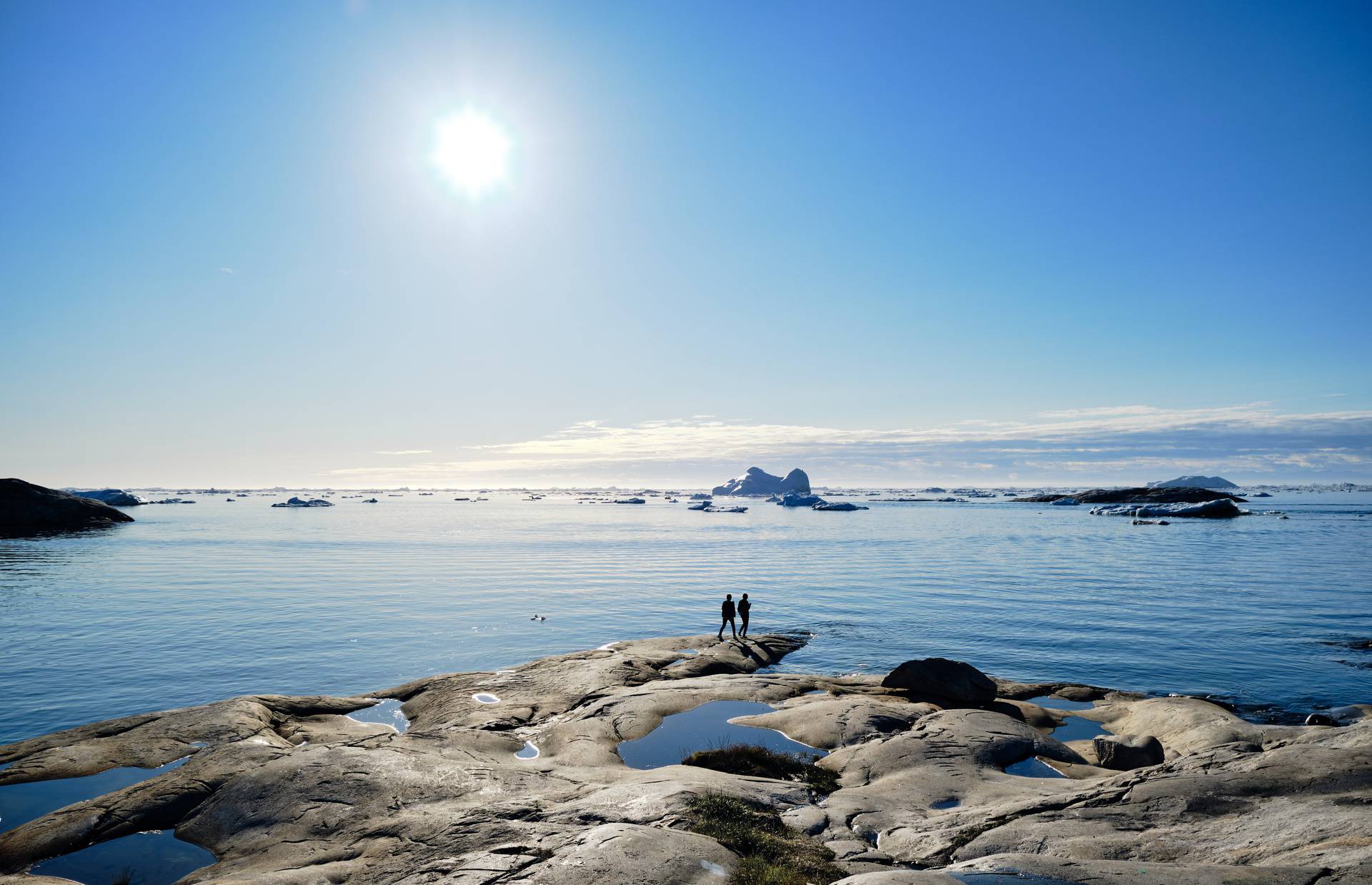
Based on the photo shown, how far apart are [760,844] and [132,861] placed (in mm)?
11340

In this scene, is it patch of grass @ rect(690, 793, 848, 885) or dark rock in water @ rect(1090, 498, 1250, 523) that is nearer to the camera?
patch of grass @ rect(690, 793, 848, 885)

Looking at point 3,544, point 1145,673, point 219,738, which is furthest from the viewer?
point 3,544

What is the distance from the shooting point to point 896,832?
11430 mm

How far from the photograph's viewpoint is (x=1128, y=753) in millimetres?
15797

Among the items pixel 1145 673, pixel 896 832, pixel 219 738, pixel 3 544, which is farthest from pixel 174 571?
pixel 1145 673

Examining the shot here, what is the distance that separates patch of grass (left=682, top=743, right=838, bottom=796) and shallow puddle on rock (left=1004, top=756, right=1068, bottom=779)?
4.35 m

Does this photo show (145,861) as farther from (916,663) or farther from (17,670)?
(17,670)

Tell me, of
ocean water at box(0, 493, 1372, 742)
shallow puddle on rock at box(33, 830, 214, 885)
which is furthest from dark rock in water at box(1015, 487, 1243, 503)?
shallow puddle on rock at box(33, 830, 214, 885)

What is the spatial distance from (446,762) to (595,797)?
4693mm

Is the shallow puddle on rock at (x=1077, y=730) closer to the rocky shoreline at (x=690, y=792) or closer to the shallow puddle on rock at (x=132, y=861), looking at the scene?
the rocky shoreline at (x=690, y=792)

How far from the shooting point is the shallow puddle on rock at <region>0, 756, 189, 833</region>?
13.7 meters

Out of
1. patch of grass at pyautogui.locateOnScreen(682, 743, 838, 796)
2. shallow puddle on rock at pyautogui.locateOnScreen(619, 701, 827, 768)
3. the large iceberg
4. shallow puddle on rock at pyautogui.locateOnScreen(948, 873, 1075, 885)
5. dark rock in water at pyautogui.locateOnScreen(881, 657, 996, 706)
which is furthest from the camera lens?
the large iceberg

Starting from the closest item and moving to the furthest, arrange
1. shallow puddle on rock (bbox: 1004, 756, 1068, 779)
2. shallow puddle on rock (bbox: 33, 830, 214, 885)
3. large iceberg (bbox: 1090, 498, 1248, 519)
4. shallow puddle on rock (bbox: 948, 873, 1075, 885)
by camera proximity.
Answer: shallow puddle on rock (bbox: 948, 873, 1075, 885), shallow puddle on rock (bbox: 33, 830, 214, 885), shallow puddle on rock (bbox: 1004, 756, 1068, 779), large iceberg (bbox: 1090, 498, 1248, 519)

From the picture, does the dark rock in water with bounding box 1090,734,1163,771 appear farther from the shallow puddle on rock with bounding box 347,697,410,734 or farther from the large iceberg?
the large iceberg
